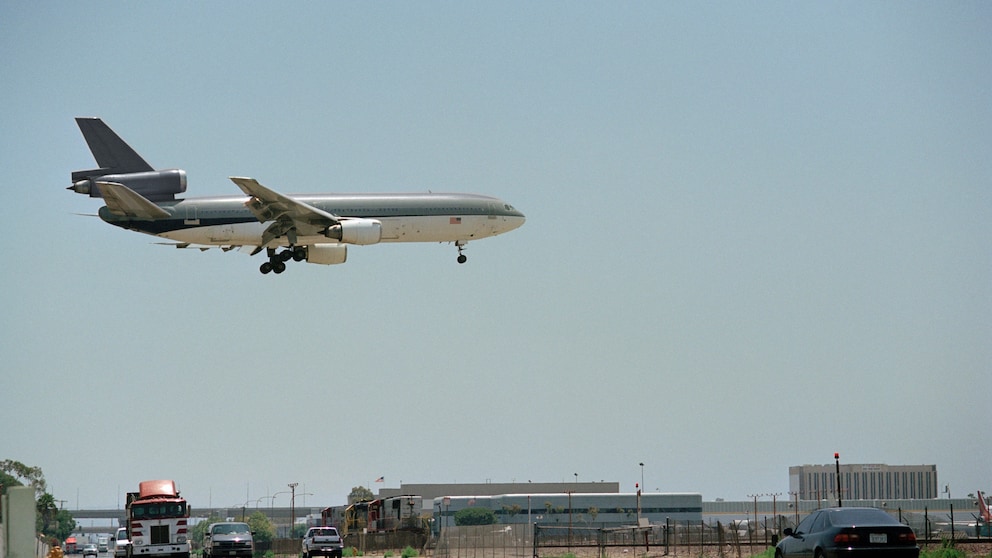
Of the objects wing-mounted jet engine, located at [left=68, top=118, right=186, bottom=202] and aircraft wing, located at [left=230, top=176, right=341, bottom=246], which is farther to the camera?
wing-mounted jet engine, located at [left=68, top=118, right=186, bottom=202]

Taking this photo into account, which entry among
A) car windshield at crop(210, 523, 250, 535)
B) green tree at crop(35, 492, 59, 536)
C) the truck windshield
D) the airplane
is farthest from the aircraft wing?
green tree at crop(35, 492, 59, 536)

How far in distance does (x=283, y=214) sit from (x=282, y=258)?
10.2ft

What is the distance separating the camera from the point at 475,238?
206ft

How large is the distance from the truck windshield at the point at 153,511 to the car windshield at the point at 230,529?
6.84 feet

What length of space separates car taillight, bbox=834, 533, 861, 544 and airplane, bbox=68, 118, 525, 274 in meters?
39.8

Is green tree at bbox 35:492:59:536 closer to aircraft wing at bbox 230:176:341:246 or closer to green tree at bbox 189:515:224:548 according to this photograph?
green tree at bbox 189:515:224:548

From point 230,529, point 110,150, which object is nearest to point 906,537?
point 230,529

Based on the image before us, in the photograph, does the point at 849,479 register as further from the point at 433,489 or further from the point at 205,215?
the point at 205,215

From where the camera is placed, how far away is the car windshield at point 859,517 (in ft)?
67.4

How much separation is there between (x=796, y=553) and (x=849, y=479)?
174m

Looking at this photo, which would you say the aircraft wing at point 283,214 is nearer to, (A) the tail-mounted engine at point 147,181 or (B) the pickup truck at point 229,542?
(A) the tail-mounted engine at point 147,181

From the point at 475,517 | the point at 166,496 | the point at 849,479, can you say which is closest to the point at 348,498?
the point at 475,517

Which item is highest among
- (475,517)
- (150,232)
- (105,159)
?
(105,159)

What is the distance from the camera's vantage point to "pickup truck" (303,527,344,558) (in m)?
43.4
